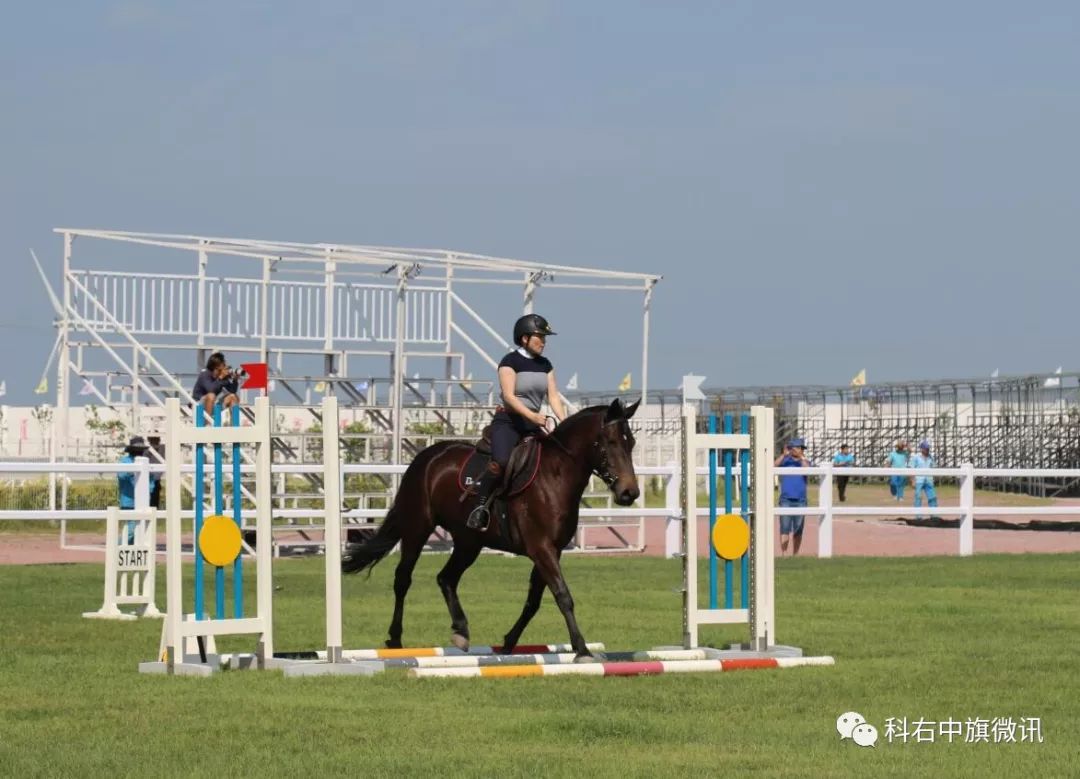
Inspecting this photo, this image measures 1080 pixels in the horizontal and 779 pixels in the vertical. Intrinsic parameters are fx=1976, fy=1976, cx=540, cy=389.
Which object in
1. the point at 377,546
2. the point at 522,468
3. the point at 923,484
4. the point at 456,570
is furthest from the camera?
the point at 923,484

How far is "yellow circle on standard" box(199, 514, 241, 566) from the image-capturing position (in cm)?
1223

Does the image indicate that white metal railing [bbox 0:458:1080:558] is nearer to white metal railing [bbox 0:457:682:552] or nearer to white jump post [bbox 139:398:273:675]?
white metal railing [bbox 0:457:682:552]

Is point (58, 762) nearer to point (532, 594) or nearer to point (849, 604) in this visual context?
point (532, 594)

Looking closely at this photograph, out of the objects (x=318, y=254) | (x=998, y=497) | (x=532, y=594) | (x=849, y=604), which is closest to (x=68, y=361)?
(x=318, y=254)

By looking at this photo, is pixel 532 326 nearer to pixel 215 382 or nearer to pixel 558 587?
pixel 558 587

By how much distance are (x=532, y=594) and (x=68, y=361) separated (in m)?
16.0

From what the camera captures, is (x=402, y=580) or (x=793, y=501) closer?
(x=402, y=580)

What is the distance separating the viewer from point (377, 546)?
1464 centimetres

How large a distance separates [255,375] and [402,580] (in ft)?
42.8

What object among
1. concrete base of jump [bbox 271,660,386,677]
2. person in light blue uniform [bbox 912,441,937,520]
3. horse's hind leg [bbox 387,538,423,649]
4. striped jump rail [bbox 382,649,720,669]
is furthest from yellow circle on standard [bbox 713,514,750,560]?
person in light blue uniform [bbox 912,441,937,520]

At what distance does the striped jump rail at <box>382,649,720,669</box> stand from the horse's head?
1036 mm

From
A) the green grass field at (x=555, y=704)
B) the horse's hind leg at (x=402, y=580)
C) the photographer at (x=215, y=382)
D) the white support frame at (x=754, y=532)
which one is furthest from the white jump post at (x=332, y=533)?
the photographer at (x=215, y=382)

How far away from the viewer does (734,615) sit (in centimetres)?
1405

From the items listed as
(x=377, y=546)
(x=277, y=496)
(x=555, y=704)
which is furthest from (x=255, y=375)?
(x=555, y=704)
